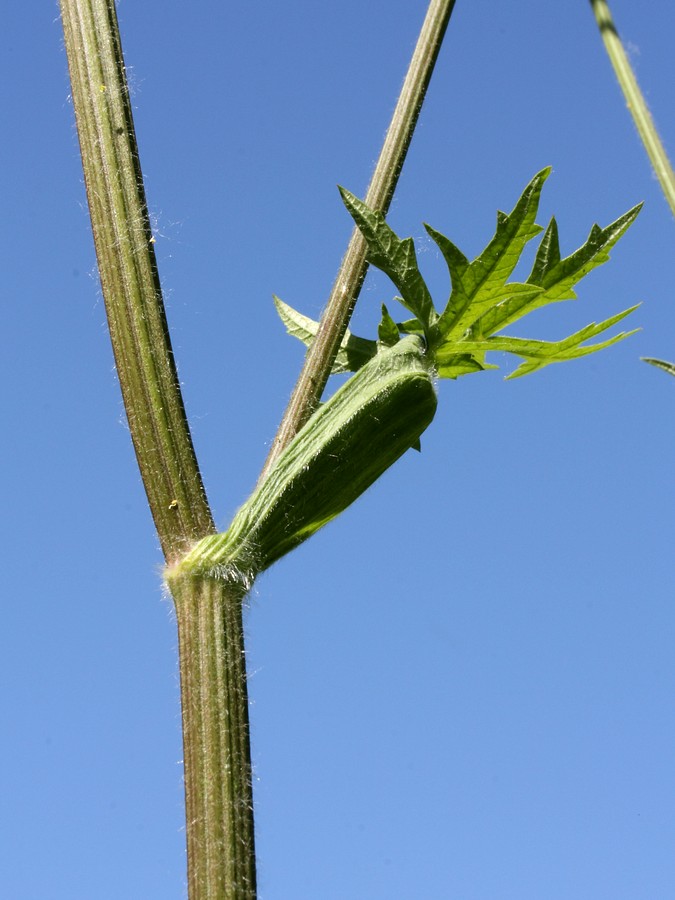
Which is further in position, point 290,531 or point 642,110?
point 290,531

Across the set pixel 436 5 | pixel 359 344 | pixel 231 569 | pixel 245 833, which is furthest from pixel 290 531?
pixel 436 5

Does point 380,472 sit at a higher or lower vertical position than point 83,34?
lower

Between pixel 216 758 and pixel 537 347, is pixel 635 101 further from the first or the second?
pixel 216 758

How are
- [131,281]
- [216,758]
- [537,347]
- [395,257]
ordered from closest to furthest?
1. [216,758]
2. [131,281]
3. [395,257]
4. [537,347]

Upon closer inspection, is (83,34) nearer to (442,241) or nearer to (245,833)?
(442,241)

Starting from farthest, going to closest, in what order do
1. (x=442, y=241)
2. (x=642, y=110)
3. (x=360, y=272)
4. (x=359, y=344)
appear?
(x=359, y=344) → (x=442, y=241) → (x=360, y=272) → (x=642, y=110)

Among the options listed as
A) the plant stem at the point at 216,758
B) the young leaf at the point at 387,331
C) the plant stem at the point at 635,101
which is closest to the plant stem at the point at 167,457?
the plant stem at the point at 216,758

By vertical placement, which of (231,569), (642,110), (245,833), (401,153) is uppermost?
(401,153)

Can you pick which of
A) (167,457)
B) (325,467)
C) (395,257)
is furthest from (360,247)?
(167,457)
